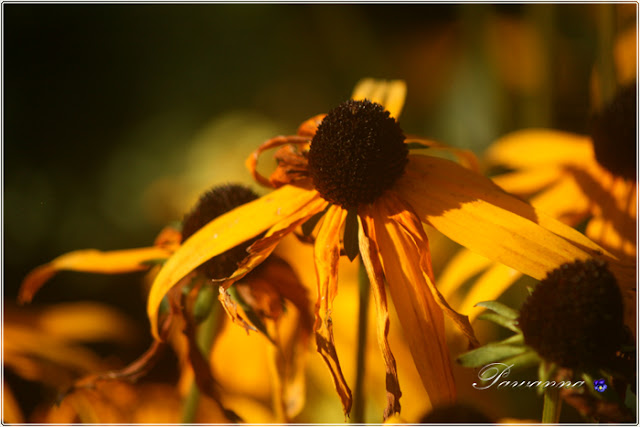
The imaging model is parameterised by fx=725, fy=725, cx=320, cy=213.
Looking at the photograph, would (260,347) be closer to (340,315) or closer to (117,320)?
(340,315)

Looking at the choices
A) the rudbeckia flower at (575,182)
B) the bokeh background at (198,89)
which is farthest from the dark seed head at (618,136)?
the bokeh background at (198,89)

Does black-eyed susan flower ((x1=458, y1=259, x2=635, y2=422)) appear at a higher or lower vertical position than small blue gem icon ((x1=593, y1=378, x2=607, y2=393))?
higher

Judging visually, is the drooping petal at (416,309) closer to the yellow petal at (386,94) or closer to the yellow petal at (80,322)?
the yellow petal at (386,94)

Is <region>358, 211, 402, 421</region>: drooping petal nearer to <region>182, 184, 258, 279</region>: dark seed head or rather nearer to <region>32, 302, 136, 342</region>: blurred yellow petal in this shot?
<region>182, 184, 258, 279</region>: dark seed head

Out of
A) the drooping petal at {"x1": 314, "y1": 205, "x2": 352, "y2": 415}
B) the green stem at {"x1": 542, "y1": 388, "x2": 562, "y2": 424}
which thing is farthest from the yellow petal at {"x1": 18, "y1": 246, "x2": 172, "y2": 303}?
the green stem at {"x1": 542, "y1": 388, "x2": 562, "y2": 424}

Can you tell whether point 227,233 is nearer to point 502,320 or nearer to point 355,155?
point 355,155

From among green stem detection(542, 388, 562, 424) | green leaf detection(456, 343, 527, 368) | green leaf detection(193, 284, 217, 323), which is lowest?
green stem detection(542, 388, 562, 424)

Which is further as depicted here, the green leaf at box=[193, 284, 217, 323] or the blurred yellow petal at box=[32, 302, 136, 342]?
the blurred yellow petal at box=[32, 302, 136, 342]
